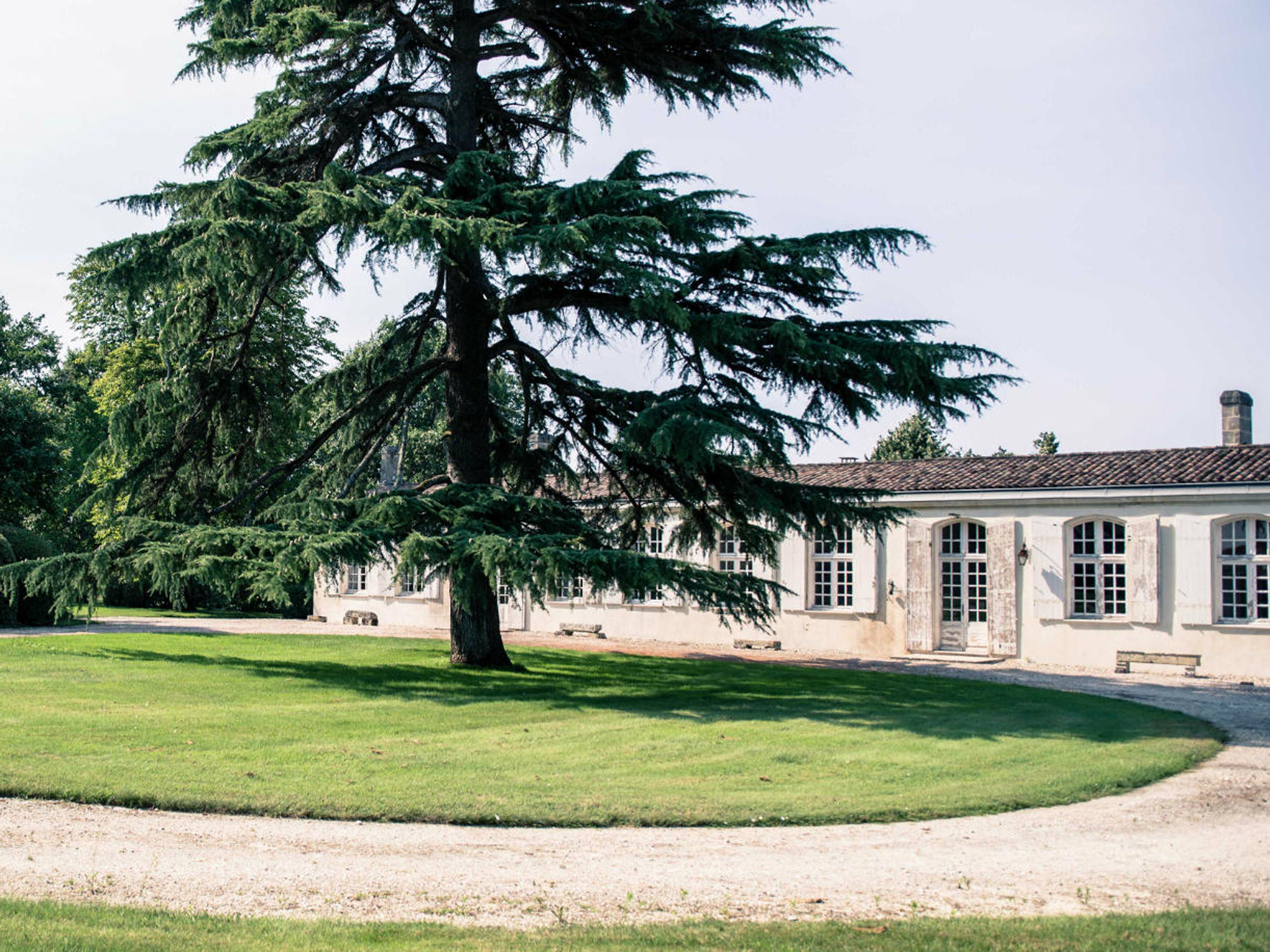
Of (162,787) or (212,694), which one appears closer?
(162,787)

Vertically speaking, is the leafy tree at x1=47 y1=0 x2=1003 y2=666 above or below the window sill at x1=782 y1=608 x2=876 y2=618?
above

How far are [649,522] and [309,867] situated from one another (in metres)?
13.1

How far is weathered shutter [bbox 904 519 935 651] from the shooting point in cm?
2338

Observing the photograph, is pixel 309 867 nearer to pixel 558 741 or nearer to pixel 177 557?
pixel 558 741

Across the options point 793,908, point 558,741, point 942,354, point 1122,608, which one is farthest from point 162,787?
point 1122,608

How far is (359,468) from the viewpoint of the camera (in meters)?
16.7

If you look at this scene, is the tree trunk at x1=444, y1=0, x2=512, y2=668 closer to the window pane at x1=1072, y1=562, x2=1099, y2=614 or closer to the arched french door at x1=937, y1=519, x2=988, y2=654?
the arched french door at x1=937, y1=519, x2=988, y2=654

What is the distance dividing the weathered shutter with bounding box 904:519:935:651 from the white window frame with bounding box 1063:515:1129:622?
2.76 m

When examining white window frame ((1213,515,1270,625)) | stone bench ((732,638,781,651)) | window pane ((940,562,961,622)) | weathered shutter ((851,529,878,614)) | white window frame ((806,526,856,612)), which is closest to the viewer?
white window frame ((1213,515,1270,625))

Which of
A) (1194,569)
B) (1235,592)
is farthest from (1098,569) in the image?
(1235,592)

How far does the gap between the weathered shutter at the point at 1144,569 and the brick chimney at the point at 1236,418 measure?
193 inches

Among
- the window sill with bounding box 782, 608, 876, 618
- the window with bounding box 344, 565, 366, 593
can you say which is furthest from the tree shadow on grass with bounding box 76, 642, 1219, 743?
the window with bounding box 344, 565, 366, 593

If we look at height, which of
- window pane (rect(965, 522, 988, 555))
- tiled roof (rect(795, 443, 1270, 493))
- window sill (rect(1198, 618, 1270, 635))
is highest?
tiled roof (rect(795, 443, 1270, 493))

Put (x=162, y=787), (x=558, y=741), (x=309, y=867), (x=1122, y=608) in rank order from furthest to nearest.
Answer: (x=1122, y=608) → (x=558, y=741) → (x=162, y=787) → (x=309, y=867)
